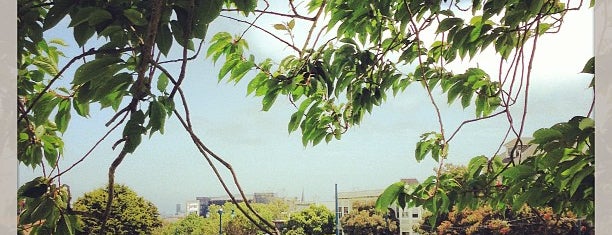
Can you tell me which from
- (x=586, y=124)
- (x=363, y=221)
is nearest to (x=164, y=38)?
(x=586, y=124)

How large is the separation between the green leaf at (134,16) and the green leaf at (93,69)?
30mm

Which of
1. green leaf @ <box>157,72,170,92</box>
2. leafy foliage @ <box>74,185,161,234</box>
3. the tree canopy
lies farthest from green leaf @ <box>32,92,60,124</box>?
leafy foliage @ <box>74,185,161,234</box>

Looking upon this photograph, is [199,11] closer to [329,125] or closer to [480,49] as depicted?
[480,49]

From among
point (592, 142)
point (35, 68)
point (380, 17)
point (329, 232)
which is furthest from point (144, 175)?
point (329, 232)

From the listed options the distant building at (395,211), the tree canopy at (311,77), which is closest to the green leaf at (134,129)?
the tree canopy at (311,77)

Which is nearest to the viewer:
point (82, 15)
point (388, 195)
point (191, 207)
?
point (82, 15)

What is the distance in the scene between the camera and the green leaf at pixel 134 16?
0.42 m

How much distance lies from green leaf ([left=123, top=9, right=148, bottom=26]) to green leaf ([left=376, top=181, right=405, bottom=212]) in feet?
1.34

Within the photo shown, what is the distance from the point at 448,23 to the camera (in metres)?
0.72

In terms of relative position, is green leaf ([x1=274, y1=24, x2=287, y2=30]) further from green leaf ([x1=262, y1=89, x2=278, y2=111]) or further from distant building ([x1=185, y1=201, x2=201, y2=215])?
distant building ([x1=185, y1=201, x2=201, y2=215])

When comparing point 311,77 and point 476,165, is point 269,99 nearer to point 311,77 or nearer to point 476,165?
point 311,77

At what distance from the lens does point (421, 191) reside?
77cm

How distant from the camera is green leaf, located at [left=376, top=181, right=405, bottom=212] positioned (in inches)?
28.7

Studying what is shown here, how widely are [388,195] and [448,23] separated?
0.74 feet
